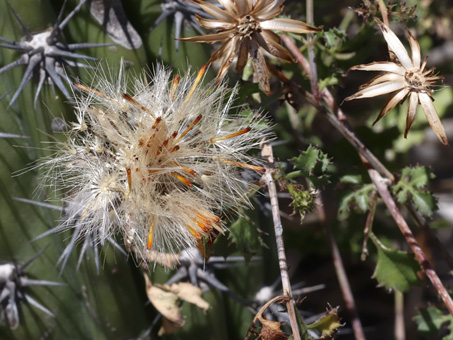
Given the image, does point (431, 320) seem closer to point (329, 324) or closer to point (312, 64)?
point (329, 324)

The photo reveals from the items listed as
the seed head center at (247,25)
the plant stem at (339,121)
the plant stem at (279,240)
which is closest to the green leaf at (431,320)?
the plant stem at (339,121)

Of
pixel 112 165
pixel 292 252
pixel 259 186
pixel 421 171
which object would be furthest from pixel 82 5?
pixel 292 252

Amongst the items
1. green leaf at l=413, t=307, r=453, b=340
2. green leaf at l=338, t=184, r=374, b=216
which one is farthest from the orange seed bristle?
green leaf at l=413, t=307, r=453, b=340

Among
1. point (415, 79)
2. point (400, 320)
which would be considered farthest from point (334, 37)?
point (400, 320)

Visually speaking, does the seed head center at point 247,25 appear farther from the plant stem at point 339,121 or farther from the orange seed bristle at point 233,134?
the plant stem at point 339,121

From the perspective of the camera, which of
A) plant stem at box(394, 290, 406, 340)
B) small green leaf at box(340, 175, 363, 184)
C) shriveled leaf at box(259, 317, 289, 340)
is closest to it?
shriveled leaf at box(259, 317, 289, 340)

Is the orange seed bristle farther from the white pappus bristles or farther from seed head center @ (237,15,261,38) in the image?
seed head center @ (237,15,261,38)

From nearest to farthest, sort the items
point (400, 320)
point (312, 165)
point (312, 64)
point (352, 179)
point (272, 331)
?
point (272, 331)
point (312, 165)
point (312, 64)
point (352, 179)
point (400, 320)
